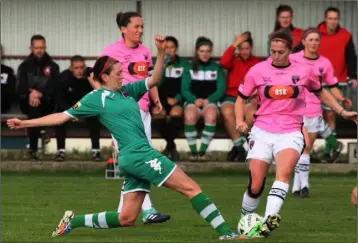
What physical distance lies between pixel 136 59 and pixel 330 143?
801cm

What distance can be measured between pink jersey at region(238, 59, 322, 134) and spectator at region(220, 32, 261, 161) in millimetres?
8327

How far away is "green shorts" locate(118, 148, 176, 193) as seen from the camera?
46.8 ft

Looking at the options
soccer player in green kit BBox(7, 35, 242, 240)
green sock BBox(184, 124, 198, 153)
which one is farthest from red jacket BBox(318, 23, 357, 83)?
soccer player in green kit BBox(7, 35, 242, 240)

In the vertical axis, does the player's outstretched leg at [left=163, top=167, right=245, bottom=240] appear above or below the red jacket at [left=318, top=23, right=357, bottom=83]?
below

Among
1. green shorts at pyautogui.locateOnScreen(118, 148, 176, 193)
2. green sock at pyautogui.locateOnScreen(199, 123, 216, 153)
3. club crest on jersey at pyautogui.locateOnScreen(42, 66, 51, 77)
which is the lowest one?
green sock at pyautogui.locateOnScreen(199, 123, 216, 153)

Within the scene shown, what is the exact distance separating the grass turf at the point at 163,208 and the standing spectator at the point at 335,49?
107 centimetres

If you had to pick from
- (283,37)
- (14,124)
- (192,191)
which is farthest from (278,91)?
(14,124)

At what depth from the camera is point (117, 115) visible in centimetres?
1451

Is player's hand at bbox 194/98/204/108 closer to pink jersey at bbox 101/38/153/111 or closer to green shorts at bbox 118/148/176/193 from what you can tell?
pink jersey at bbox 101/38/153/111

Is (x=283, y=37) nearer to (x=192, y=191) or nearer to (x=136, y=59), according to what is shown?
(x=136, y=59)

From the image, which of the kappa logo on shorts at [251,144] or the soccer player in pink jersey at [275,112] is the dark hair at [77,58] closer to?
the soccer player in pink jersey at [275,112]

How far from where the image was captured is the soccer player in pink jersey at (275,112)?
15598 mm

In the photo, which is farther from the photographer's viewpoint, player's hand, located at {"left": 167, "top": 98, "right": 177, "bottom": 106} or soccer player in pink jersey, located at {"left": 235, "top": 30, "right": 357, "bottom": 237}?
player's hand, located at {"left": 167, "top": 98, "right": 177, "bottom": 106}

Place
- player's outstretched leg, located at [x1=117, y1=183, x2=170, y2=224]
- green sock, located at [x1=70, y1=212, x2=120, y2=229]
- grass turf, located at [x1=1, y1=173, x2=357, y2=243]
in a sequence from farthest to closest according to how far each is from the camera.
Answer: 1. player's outstretched leg, located at [x1=117, y1=183, x2=170, y2=224]
2. grass turf, located at [x1=1, y1=173, x2=357, y2=243]
3. green sock, located at [x1=70, y1=212, x2=120, y2=229]
